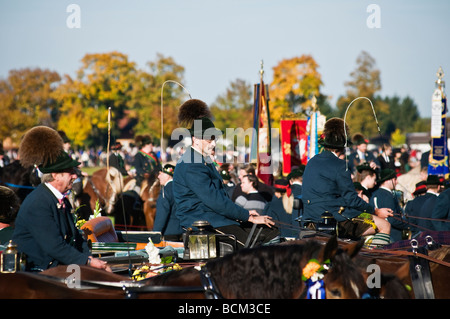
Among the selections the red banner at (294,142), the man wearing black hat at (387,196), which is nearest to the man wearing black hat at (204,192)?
the man wearing black hat at (387,196)

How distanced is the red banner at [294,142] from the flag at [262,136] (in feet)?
3.30

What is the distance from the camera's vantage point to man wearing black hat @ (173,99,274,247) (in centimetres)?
595

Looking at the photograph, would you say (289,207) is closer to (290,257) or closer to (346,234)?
(346,234)

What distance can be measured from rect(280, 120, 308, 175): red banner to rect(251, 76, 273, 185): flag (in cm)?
101

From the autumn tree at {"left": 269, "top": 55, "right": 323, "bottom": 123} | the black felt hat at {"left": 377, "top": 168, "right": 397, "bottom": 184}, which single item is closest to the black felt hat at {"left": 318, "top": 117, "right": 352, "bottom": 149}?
the black felt hat at {"left": 377, "top": 168, "right": 397, "bottom": 184}

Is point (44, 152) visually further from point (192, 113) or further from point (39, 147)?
point (192, 113)

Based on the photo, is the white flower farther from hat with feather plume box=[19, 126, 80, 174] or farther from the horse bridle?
the horse bridle

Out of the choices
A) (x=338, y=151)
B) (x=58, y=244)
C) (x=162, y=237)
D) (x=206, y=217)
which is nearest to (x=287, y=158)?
(x=162, y=237)

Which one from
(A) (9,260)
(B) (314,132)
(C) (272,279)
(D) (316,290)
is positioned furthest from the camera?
(B) (314,132)

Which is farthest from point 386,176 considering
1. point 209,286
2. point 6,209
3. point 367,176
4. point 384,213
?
point 209,286

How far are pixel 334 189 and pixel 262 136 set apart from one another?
6545 mm

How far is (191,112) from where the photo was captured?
653 centimetres

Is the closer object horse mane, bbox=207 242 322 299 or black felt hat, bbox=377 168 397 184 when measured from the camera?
horse mane, bbox=207 242 322 299

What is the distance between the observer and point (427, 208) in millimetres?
10180
